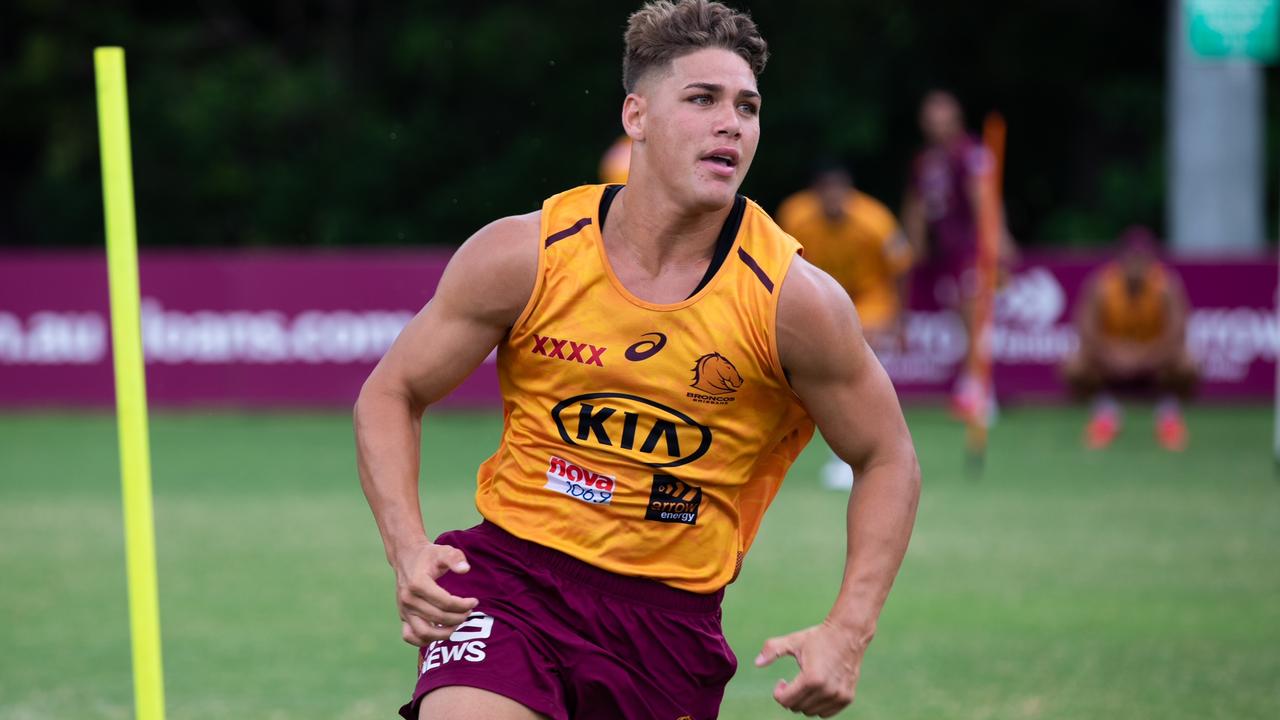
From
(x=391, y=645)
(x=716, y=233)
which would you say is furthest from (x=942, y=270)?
(x=716, y=233)

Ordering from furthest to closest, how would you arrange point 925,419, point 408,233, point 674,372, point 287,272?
point 408,233 < point 287,272 < point 925,419 < point 674,372

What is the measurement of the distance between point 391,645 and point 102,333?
38.9ft

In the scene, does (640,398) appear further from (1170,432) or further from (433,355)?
(1170,432)

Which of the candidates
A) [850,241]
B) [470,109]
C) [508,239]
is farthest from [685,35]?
[470,109]

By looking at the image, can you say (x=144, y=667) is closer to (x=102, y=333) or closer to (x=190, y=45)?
(x=102, y=333)

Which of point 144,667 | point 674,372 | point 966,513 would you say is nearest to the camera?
point 144,667

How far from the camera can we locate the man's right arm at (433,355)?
3.94 meters

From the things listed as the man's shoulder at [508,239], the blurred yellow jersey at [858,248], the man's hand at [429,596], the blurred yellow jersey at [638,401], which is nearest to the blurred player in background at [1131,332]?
the blurred yellow jersey at [858,248]

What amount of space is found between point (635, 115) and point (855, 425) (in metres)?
0.87

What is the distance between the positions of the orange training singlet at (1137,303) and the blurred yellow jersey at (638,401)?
12754mm

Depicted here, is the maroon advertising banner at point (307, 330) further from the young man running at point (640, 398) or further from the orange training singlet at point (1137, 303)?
the young man running at point (640, 398)

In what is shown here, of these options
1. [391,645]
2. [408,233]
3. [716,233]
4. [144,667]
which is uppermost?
Answer: [716,233]

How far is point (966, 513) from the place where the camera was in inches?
444

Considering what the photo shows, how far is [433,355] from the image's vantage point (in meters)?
4.03
